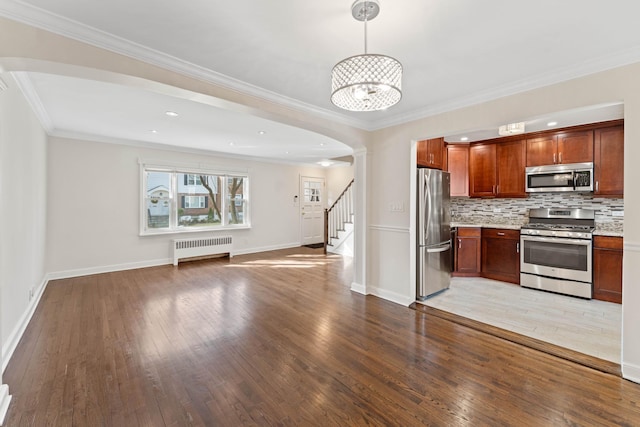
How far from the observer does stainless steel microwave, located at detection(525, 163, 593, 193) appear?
400 cm

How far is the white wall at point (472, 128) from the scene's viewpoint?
7.01ft

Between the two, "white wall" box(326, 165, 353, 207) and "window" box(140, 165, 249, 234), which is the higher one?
"white wall" box(326, 165, 353, 207)

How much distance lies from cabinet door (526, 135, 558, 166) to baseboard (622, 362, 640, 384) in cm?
315

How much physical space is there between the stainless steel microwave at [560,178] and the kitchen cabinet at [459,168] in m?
0.91

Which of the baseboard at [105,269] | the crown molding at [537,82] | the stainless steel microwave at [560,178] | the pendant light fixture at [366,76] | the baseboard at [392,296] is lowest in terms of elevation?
the baseboard at [392,296]

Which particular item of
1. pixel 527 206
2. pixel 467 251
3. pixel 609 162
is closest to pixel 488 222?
pixel 527 206

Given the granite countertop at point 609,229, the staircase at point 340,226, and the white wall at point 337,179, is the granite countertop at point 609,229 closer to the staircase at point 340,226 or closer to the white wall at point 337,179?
the staircase at point 340,226

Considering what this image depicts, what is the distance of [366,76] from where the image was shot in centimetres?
151

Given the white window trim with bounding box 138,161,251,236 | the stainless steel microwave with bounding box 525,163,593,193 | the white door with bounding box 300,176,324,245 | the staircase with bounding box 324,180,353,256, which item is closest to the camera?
the stainless steel microwave with bounding box 525,163,593,193

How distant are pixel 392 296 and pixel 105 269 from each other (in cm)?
527

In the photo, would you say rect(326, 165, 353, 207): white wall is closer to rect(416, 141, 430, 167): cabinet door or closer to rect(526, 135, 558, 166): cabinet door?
rect(416, 141, 430, 167): cabinet door

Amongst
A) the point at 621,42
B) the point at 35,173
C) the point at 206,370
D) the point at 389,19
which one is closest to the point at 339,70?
the point at 389,19

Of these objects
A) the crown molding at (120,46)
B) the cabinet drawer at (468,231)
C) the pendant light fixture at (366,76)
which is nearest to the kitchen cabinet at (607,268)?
the cabinet drawer at (468,231)

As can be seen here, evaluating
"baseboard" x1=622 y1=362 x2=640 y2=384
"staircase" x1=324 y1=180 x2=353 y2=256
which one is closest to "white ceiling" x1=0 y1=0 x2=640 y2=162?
"baseboard" x1=622 y1=362 x2=640 y2=384
